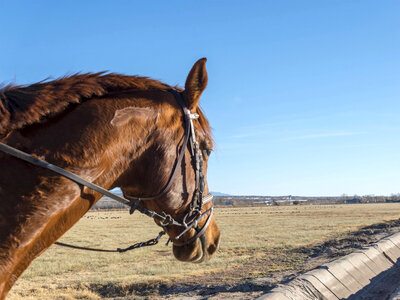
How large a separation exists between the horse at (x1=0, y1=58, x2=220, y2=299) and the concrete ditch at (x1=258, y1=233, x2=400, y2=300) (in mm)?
3318

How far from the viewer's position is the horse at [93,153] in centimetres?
194

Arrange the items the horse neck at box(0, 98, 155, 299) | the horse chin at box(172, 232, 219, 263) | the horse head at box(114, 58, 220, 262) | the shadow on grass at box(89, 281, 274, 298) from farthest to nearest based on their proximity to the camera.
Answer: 1. the shadow on grass at box(89, 281, 274, 298)
2. the horse chin at box(172, 232, 219, 263)
3. the horse head at box(114, 58, 220, 262)
4. the horse neck at box(0, 98, 155, 299)

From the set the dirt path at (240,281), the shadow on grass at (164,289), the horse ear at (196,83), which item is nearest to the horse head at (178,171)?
the horse ear at (196,83)

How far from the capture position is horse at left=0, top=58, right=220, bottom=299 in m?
1.94

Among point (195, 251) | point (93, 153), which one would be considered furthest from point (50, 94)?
point (195, 251)

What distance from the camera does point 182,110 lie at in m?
2.55

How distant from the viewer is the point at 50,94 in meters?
2.08

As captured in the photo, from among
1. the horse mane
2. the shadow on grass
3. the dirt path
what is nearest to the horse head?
the horse mane

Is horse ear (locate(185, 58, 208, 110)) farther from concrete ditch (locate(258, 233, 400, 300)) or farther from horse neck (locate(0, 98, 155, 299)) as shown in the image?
concrete ditch (locate(258, 233, 400, 300))

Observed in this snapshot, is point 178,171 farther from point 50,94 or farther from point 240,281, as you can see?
point 240,281

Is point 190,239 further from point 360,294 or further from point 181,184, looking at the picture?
point 360,294

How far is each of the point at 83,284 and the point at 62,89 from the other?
33.6 feet

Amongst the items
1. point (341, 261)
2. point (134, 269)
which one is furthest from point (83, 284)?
point (341, 261)

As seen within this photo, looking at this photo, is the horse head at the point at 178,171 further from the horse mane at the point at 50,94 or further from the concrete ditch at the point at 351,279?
the concrete ditch at the point at 351,279
